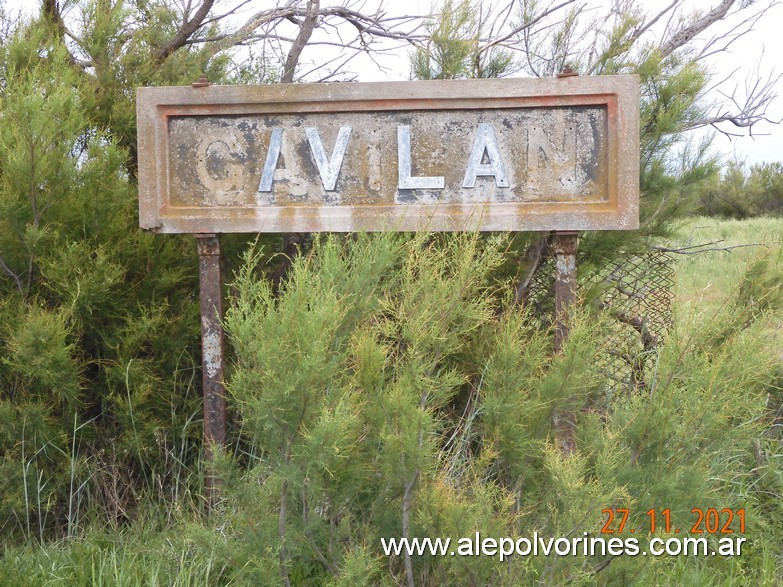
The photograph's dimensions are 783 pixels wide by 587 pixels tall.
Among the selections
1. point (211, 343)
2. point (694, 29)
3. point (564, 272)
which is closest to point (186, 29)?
point (211, 343)

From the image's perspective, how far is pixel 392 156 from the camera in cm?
330

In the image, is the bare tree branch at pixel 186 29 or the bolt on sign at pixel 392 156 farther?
the bare tree branch at pixel 186 29

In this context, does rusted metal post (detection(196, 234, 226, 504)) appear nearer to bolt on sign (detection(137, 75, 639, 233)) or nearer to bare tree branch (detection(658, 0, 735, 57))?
bolt on sign (detection(137, 75, 639, 233))

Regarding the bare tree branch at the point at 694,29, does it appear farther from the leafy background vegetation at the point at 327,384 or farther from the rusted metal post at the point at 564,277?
the rusted metal post at the point at 564,277

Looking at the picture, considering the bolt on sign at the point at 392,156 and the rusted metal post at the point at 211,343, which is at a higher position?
the bolt on sign at the point at 392,156

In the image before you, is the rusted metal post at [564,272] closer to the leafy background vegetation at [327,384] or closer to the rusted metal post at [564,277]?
the rusted metal post at [564,277]

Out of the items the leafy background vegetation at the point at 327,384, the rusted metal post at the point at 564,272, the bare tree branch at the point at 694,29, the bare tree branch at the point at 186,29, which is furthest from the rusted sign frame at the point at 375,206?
the bare tree branch at the point at 694,29

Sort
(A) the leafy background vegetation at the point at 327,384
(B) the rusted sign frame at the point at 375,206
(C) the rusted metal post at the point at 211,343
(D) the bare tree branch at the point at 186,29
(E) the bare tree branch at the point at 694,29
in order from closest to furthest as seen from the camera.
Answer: (A) the leafy background vegetation at the point at 327,384 < (B) the rusted sign frame at the point at 375,206 < (C) the rusted metal post at the point at 211,343 < (D) the bare tree branch at the point at 186,29 < (E) the bare tree branch at the point at 694,29

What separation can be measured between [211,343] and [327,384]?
1.05 metres

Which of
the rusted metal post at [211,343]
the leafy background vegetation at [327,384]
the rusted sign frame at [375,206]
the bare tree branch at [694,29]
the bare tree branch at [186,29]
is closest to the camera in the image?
the leafy background vegetation at [327,384]

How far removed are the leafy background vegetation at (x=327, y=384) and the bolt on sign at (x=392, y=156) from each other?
0.22m

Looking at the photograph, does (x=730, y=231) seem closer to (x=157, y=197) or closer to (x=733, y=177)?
(x=733, y=177)

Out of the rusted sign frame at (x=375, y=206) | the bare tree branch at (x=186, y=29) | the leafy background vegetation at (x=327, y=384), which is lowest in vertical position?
the leafy background vegetation at (x=327, y=384)

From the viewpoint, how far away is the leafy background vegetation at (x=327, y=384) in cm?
248
